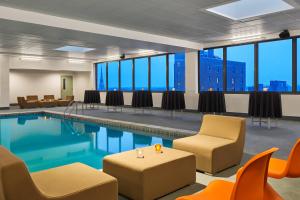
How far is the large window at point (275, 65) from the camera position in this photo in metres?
7.82

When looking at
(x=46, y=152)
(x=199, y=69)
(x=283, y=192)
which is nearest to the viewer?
(x=283, y=192)

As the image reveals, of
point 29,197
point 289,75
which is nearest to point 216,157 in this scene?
point 29,197

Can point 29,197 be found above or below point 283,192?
above

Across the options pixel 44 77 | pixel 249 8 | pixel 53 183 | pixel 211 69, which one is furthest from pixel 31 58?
pixel 53 183

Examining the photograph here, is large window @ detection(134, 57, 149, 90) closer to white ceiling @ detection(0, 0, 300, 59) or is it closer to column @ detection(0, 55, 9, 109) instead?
white ceiling @ detection(0, 0, 300, 59)

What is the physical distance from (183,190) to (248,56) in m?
7.21

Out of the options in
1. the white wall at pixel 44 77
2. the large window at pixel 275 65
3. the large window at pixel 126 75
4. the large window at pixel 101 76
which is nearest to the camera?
the large window at pixel 275 65

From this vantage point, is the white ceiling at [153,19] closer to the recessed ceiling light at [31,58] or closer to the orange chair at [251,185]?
the orange chair at [251,185]

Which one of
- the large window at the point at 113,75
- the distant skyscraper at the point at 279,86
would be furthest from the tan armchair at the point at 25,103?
the distant skyscraper at the point at 279,86

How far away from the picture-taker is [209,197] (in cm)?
171

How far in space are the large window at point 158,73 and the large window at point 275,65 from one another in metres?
4.40

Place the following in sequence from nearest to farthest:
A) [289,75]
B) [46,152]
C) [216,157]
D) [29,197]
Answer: [29,197]
[216,157]
[46,152]
[289,75]

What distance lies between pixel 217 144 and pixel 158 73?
8887 mm

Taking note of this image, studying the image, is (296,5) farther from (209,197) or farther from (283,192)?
→ (209,197)
